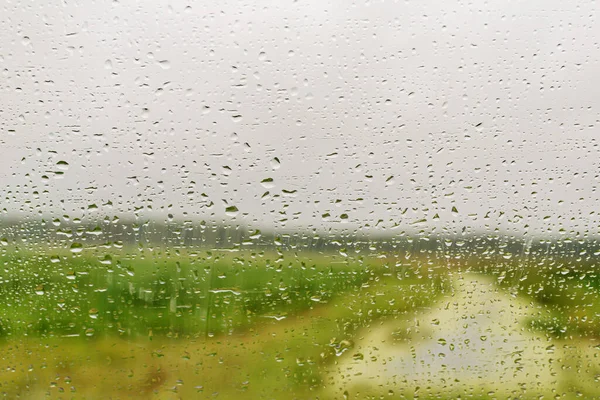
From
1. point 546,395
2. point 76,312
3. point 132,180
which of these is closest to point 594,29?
point 546,395

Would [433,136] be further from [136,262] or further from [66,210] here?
[66,210]

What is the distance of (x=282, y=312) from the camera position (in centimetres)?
89

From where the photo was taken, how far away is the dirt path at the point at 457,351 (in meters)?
0.91

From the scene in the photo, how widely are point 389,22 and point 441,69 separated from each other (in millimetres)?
154

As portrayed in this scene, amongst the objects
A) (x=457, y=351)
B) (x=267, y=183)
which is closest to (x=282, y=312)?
(x=267, y=183)

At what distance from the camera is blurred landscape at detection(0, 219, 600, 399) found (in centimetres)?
87

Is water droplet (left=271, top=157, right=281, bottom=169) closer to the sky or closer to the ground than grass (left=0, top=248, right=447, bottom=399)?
closer to the sky

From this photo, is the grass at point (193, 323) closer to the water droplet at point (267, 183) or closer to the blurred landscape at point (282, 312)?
the blurred landscape at point (282, 312)

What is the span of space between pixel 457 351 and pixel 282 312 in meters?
0.41

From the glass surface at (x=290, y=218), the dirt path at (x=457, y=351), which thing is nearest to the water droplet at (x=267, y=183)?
the glass surface at (x=290, y=218)

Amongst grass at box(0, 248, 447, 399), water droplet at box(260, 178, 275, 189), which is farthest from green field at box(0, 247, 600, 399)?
water droplet at box(260, 178, 275, 189)

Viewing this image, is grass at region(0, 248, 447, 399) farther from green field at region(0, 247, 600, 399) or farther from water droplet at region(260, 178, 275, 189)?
A: water droplet at region(260, 178, 275, 189)

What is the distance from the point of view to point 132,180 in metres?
0.87

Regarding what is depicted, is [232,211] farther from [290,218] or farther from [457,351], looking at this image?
[457,351]
